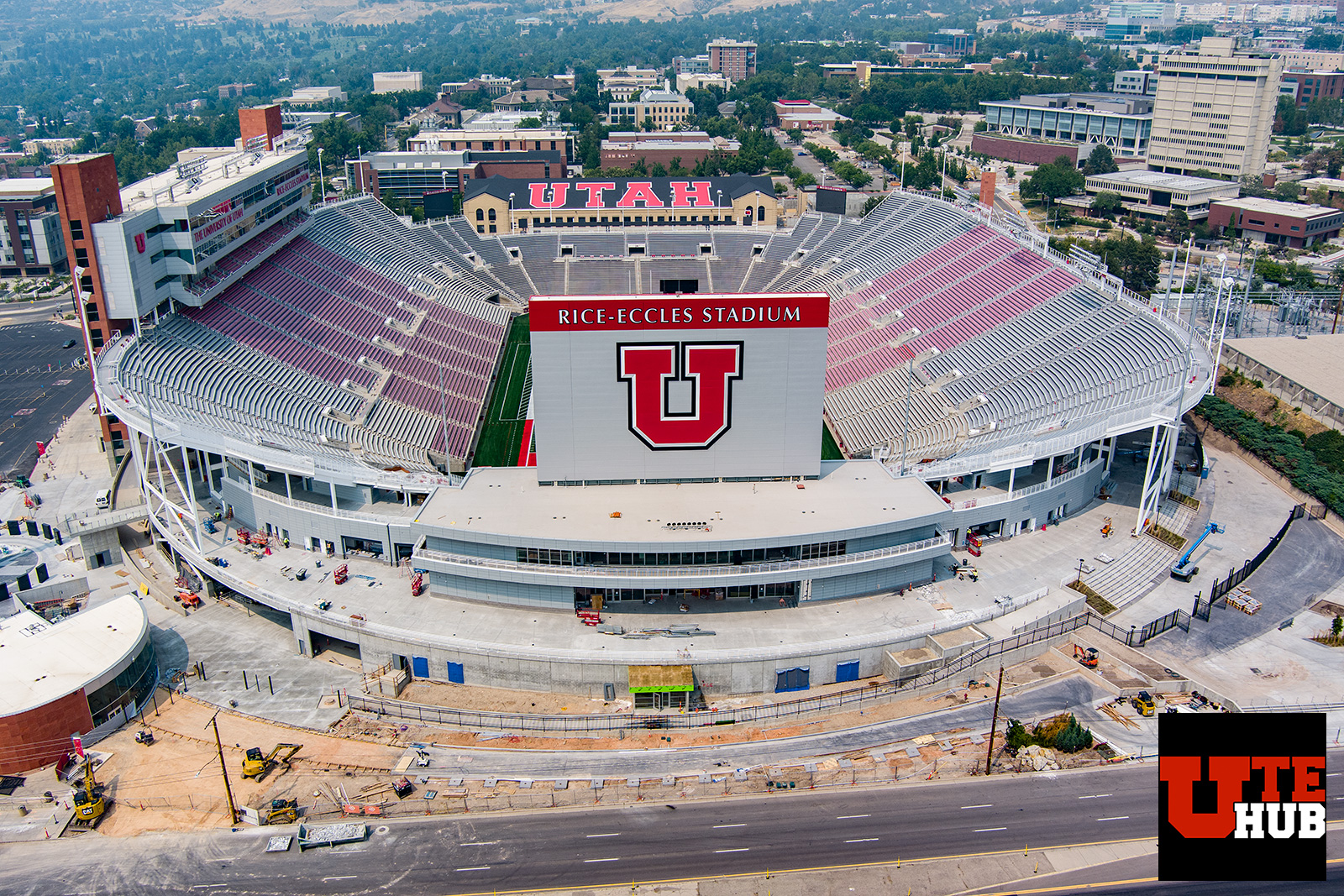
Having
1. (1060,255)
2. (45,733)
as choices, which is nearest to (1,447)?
(45,733)

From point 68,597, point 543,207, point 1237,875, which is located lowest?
point 68,597

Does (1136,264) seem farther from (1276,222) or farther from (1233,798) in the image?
(1233,798)

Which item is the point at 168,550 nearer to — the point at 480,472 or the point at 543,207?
the point at 480,472

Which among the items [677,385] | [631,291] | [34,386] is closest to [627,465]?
[677,385]

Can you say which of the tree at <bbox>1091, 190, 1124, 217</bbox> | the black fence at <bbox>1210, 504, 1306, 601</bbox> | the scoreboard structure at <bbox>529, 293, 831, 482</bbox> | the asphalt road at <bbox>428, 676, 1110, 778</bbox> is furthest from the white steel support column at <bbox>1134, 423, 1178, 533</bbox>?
the tree at <bbox>1091, 190, 1124, 217</bbox>

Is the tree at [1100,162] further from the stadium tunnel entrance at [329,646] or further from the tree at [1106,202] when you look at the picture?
the stadium tunnel entrance at [329,646]

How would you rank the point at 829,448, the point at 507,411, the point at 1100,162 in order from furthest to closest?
the point at 1100,162, the point at 507,411, the point at 829,448

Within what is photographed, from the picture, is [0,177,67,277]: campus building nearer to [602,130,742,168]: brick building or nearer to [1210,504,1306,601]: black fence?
A: [602,130,742,168]: brick building
